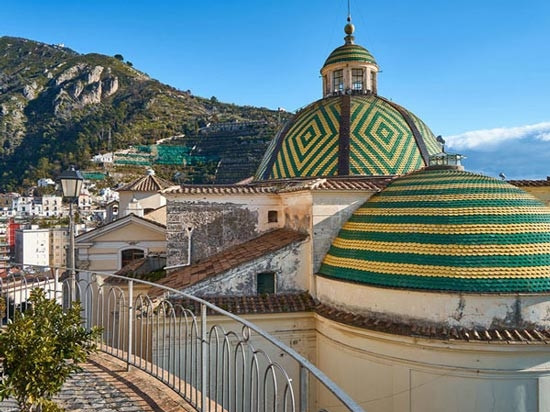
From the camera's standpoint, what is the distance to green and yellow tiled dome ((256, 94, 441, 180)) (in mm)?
13750

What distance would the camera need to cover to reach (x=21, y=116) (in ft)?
281

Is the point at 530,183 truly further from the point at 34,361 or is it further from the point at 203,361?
the point at 34,361

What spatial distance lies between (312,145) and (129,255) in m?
8.86

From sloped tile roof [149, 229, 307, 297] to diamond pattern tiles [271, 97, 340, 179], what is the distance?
2704mm

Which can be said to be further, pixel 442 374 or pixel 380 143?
pixel 380 143

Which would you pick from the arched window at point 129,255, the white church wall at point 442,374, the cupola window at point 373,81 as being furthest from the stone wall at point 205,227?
the cupola window at point 373,81

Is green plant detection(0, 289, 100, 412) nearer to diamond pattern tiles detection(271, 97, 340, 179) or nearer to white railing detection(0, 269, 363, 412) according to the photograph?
white railing detection(0, 269, 363, 412)

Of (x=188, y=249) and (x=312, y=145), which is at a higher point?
(x=312, y=145)

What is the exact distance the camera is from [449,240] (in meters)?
8.65

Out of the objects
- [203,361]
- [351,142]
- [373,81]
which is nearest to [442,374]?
[203,361]

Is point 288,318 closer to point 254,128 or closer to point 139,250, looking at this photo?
point 139,250

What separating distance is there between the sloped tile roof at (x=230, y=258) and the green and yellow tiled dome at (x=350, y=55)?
873 centimetres

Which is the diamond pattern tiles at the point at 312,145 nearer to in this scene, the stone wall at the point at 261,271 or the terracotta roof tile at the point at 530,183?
the stone wall at the point at 261,271

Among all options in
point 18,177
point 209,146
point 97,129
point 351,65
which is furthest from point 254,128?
point 351,65
